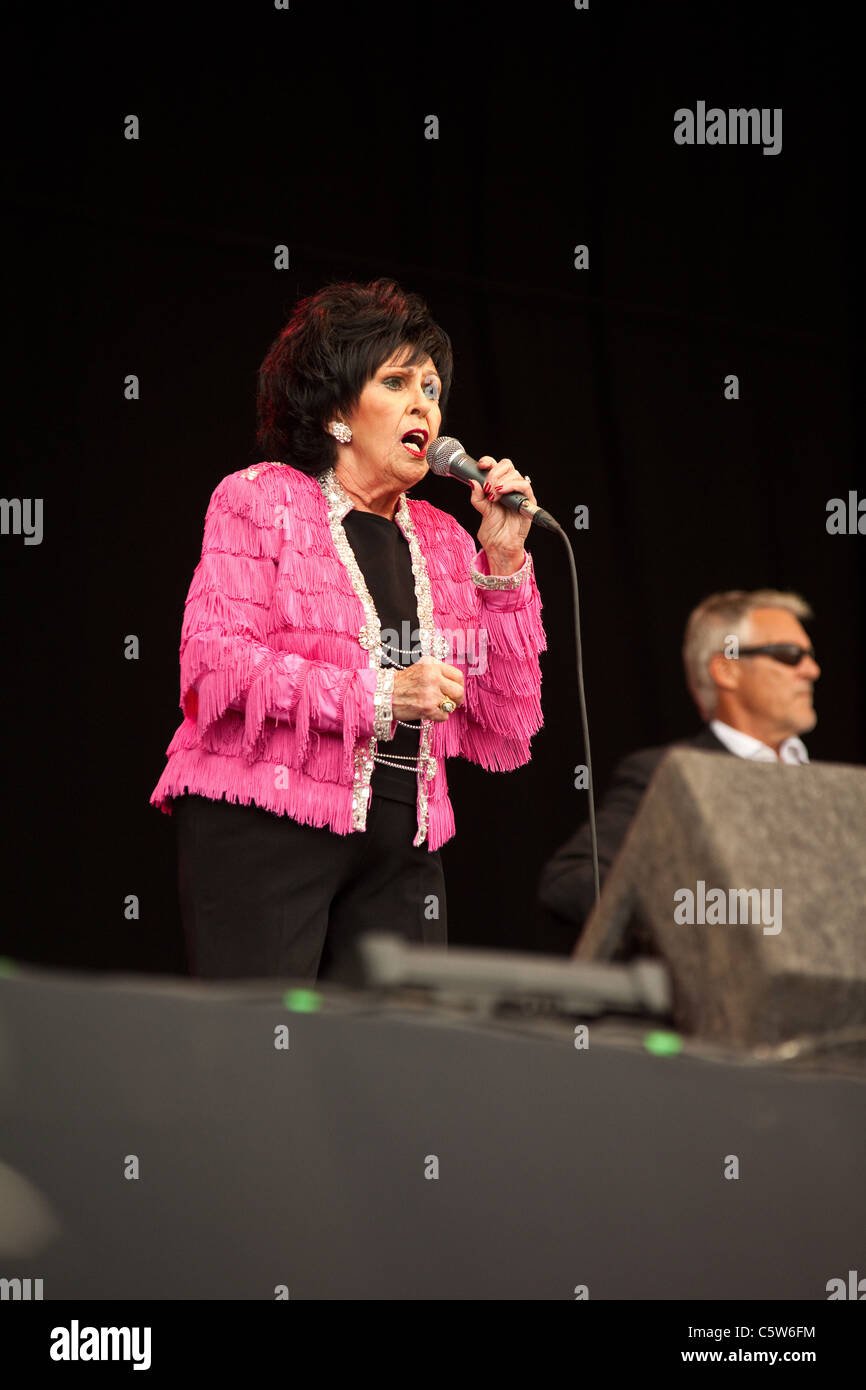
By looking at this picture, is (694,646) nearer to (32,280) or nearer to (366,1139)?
(32,280)

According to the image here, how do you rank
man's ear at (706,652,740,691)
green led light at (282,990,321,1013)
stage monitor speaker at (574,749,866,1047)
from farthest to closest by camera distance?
man's ear at (706,652,740,691), stage monitor speaker at (574,749,866,1047), green led light at (282,990,321,1013)

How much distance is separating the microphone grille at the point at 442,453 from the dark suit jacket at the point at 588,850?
475 millimetres

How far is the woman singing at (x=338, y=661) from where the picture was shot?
192 centimetres

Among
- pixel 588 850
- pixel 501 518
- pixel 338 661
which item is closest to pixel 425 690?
pixel 338 661

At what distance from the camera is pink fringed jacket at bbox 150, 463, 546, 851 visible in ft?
6.27

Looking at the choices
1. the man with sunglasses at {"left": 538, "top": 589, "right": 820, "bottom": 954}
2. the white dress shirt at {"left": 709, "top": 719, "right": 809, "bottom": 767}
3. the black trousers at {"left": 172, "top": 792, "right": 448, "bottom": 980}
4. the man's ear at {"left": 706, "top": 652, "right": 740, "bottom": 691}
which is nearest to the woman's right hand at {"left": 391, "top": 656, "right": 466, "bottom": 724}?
the black trousers at {"left": 172, "top": 792, "right": 448, "bottom": 980}

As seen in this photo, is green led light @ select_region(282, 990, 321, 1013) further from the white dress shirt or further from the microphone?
the white dress shirt

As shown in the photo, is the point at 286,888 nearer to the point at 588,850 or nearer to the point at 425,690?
the point at 425,690

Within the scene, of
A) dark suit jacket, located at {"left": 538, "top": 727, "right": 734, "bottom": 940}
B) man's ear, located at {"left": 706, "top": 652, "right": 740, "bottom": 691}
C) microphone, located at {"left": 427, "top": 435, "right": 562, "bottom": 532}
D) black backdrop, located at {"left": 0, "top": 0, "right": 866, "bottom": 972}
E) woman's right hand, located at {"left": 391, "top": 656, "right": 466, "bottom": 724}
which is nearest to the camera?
woman's right hand, located at {"left": 391, "top": 656, "right": 466, "bottom": 724}

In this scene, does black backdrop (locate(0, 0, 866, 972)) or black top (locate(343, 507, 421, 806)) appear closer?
black top (locate(343, 507, 421, 806))

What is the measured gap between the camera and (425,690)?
6.22 feet

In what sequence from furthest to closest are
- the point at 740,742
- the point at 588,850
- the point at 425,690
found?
the point at 740,742
the point at 588,850
the point at 425,690

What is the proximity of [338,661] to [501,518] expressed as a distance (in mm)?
282

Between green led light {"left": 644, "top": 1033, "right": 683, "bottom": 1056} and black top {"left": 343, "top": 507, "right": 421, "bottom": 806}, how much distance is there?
117 cm
